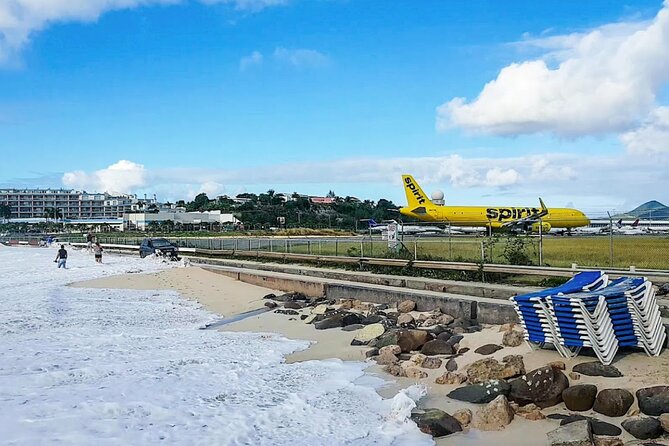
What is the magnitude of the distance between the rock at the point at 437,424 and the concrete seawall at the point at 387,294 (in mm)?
5658

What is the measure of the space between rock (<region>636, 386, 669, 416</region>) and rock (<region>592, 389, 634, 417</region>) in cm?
15

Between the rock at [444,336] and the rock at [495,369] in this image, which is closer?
the rock at [495,369]

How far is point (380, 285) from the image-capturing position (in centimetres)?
2175

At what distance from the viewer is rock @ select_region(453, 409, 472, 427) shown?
341 inches

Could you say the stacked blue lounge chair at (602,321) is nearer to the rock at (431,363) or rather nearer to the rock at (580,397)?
the rock at (580,397)

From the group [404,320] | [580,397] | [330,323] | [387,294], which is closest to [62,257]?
[387,294]

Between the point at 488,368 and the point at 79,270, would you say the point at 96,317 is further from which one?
the point at 79,270

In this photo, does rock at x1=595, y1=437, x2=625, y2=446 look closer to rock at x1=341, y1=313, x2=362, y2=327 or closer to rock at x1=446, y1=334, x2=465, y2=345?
rock at x1=446, y1=334, x2=465, y2=345

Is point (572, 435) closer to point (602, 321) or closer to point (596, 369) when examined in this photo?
point (596, 369)

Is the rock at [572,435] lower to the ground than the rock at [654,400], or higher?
lower

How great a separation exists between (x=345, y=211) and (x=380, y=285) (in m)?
129

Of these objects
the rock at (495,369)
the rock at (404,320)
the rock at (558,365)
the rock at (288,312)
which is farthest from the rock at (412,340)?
the rock at (288,312)

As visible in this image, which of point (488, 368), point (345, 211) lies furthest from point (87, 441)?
point (345, 211)

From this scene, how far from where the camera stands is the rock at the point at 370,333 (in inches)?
573
